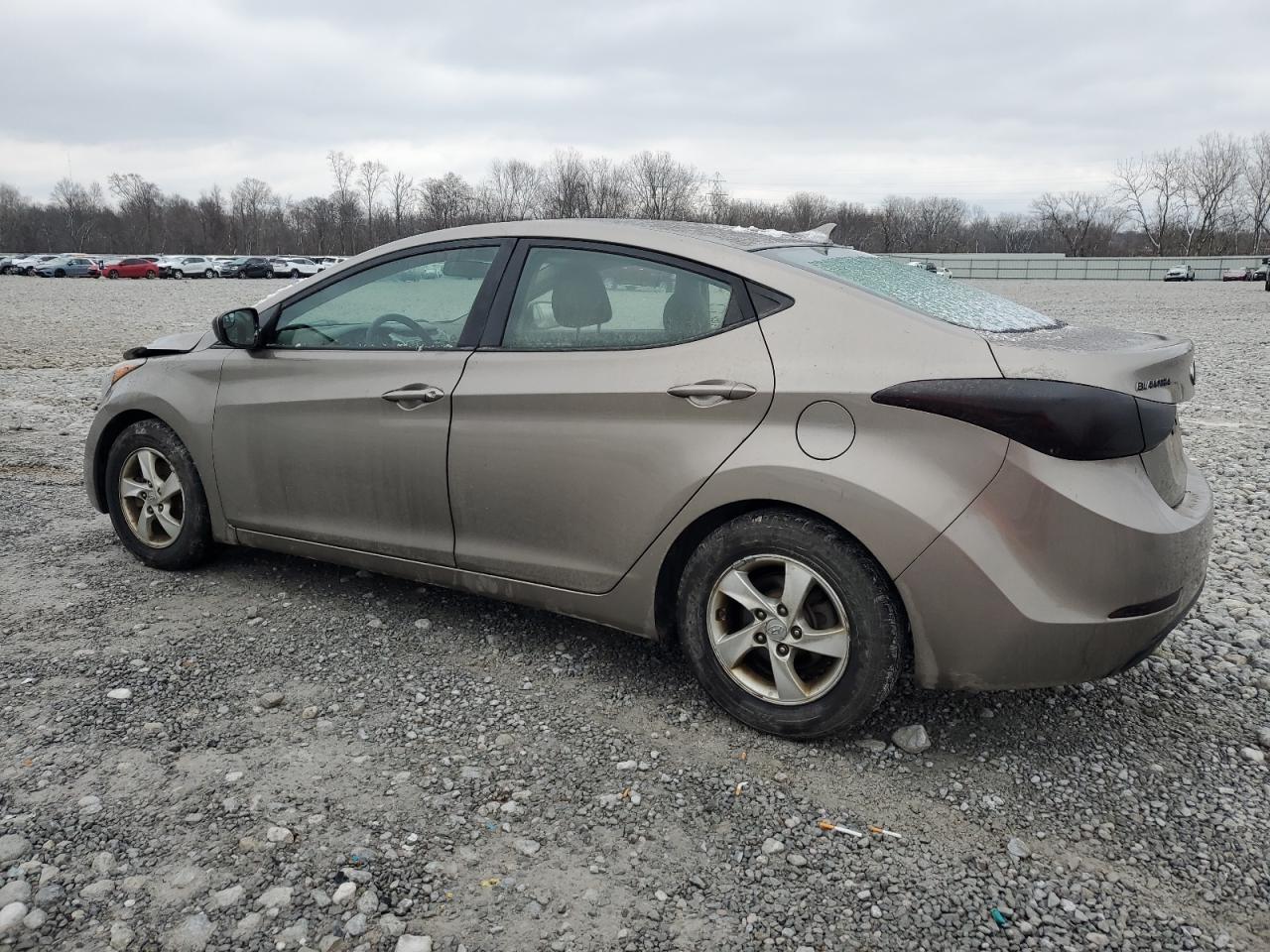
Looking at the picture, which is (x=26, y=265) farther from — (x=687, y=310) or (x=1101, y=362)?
(x=1101, y=362)

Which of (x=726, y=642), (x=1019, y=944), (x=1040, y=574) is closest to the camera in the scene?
(x=1019, y=944)

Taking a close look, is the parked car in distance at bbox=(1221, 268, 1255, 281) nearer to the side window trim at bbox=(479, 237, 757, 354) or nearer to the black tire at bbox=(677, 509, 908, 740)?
the side window trim at bbox=(479, 237, 757, 354)

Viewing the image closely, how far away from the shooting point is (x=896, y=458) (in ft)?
9.48

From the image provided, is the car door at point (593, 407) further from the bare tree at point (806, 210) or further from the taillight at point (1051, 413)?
the bare tree at point (806, 210)

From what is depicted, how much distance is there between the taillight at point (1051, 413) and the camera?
9.05 ft

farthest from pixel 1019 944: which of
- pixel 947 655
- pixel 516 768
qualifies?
pixel 516 768

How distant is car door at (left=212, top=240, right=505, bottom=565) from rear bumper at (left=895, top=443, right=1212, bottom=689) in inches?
74.2

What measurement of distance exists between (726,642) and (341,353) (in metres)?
2.02

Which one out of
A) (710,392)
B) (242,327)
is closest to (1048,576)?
(710,392)

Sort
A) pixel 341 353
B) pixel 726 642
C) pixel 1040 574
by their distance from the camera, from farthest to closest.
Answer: pixel 341 353
pixel 726 642
pixel 1040 574

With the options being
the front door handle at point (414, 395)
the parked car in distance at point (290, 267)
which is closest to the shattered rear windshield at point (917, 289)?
the front door handle at point (414, 395)

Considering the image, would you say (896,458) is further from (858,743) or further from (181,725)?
(181,725)

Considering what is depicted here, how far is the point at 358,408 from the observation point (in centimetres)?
396

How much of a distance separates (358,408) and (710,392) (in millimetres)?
1559
